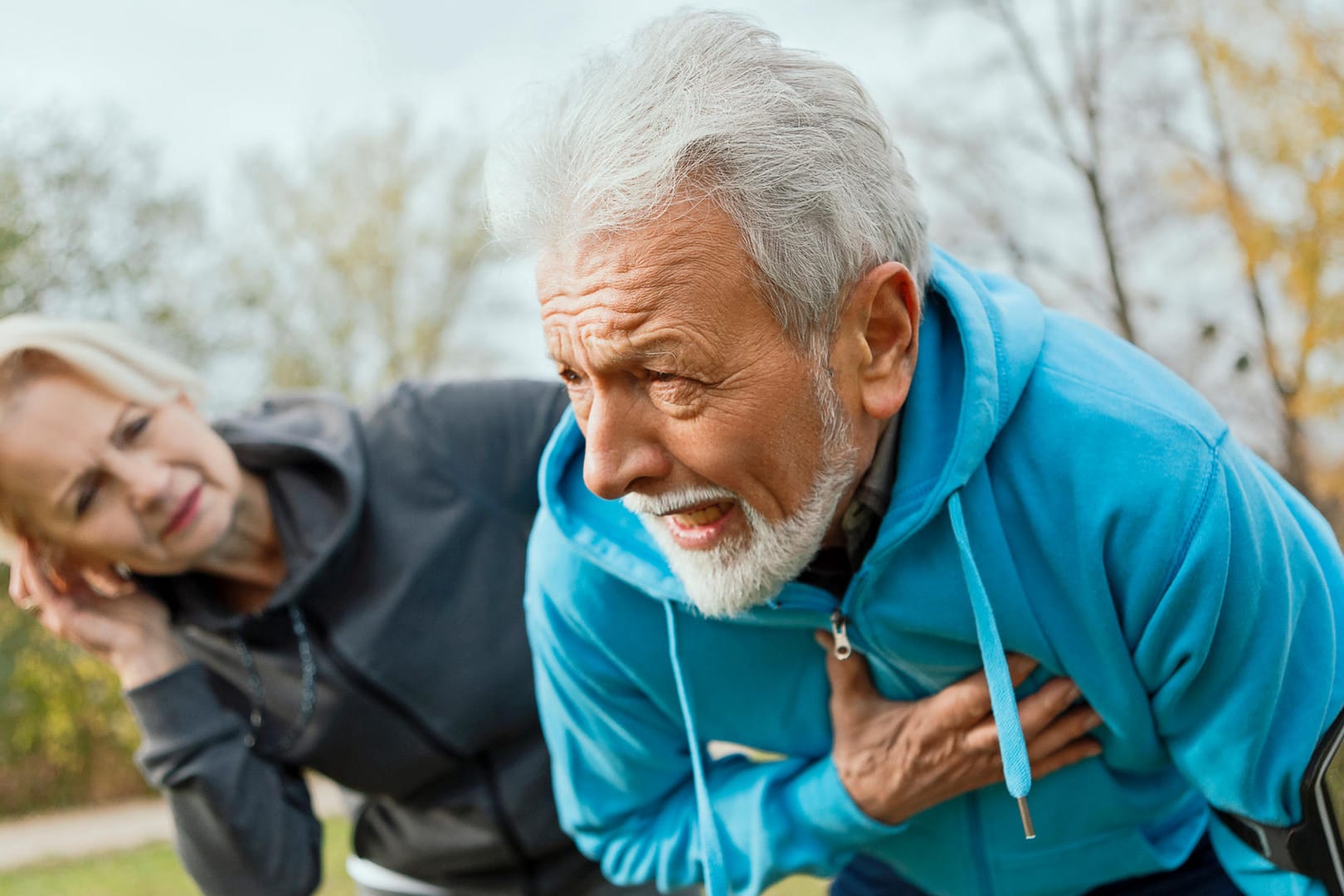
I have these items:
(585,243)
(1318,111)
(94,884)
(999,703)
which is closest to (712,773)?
(999,703)

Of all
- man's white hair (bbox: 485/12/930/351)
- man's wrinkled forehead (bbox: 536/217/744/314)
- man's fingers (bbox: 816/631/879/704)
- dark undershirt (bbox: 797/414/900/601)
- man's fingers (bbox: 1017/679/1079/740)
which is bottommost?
man's fingers (bbox: 816/631/879/704)

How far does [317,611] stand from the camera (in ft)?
9.60

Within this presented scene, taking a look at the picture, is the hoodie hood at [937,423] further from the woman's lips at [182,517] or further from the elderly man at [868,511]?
the woman's lips at [182,517]

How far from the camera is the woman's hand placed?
292 cm

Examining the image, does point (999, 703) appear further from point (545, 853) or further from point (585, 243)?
point (545, 853)

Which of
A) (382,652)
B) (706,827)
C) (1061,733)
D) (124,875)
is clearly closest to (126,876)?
(124,875)

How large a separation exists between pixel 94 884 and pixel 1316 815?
30.1ft

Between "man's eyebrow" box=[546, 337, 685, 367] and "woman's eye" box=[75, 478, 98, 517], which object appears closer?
"man's eyebrow" box=[546, 337, 685, 367]

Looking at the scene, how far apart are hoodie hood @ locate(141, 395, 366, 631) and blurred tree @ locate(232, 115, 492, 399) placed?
62.1 feet

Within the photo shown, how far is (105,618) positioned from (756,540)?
189cm

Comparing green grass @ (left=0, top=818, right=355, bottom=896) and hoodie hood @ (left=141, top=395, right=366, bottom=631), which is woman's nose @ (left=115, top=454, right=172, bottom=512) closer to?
hoodie hood @ (left=141, top=395, right=366, bottom=631)

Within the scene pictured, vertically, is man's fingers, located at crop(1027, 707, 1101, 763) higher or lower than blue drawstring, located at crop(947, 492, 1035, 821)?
lower

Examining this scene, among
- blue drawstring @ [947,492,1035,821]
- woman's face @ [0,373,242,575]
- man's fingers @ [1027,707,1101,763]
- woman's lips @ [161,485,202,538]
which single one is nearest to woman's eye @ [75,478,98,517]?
woman's face @ [0,373,242,575]

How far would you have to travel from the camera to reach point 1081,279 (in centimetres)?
1584
